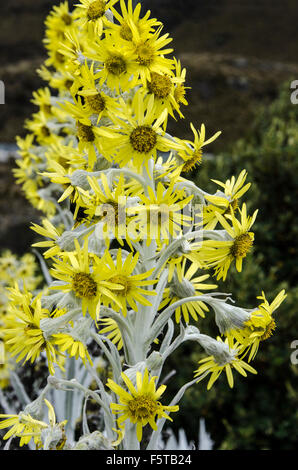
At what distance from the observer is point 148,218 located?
0.64 meters

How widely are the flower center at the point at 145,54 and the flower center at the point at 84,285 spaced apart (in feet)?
1.02

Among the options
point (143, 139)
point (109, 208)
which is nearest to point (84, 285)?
point (109, 208)

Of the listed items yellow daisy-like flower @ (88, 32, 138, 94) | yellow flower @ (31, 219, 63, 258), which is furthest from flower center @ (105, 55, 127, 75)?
yellow flower @ (31, 219, 63, 258)

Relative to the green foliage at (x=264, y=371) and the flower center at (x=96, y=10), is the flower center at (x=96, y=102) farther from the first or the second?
the green foliage at (x=264, y=371)

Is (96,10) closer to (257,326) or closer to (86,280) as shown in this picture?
(86,280)

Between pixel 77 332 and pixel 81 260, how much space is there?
0.13 metres

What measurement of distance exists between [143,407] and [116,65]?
0.49 metres

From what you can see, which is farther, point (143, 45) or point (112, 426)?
point (112, 426)

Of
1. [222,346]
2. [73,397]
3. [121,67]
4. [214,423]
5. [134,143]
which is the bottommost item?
[214,423]

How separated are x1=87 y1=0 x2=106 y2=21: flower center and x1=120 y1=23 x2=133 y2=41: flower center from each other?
3.8 inches

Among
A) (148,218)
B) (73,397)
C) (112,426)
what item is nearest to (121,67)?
(148,218)

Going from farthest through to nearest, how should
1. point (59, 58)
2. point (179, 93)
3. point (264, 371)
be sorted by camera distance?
point (264, 371)
point (59, 58)
point (179, 93)

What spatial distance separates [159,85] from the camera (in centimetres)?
67
